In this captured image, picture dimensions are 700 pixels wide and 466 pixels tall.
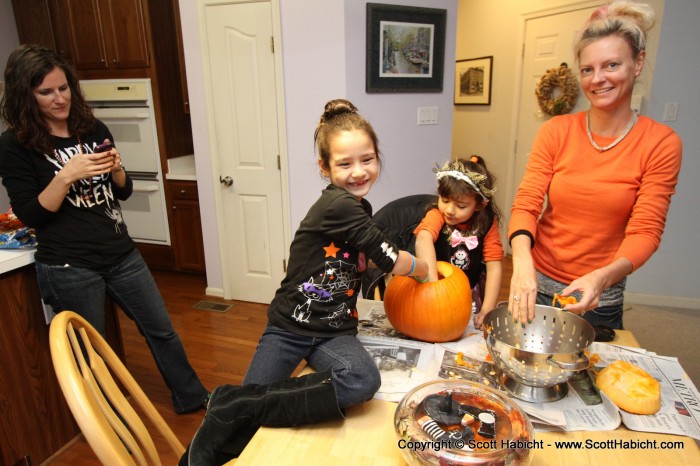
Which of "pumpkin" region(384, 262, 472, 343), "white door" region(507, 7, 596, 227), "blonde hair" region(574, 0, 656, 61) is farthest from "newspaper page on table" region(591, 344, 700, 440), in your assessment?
"white door" region(507, 7, 596, 227)

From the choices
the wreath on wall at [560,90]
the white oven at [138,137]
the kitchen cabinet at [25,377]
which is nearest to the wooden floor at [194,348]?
the kitchen cabinet at [25,377]

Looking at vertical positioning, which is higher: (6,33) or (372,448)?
(6,33)

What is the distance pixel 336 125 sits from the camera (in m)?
1.18

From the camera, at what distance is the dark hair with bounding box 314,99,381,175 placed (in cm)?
117

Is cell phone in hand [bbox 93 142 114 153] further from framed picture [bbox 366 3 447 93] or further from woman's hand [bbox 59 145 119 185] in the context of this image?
framed picture [bbox 366 3 447 93]

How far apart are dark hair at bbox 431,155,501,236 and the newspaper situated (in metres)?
0.36

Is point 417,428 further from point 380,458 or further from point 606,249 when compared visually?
point 606,249

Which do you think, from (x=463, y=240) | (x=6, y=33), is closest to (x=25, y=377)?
(x=463, y=240)

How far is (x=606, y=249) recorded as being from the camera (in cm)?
125

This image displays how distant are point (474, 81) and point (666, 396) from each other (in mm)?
3884

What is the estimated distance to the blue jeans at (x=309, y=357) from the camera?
0.97 m

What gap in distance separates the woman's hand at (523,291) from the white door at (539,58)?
2.84 meters

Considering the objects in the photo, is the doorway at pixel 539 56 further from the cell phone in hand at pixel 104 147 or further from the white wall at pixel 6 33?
the white wall at pixel 6 33

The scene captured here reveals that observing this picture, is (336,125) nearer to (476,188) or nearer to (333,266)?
(333,266)
